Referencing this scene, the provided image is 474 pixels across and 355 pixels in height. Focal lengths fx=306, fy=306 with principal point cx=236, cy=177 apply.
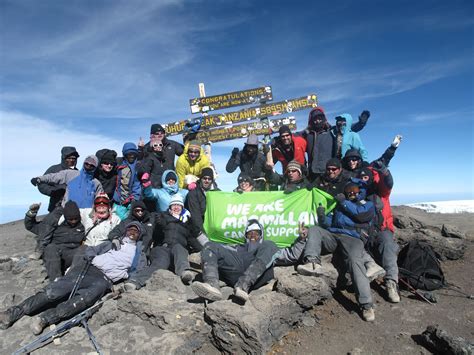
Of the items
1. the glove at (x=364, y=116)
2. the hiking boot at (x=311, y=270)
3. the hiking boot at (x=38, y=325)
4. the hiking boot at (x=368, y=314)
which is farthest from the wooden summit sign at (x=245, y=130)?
the hiking boot at (x=38, y=325)

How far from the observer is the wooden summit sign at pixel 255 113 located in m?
12.5

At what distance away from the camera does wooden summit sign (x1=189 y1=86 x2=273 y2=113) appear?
1255 cm

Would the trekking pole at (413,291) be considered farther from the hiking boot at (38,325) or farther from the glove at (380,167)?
the hiking boot at (38,325)

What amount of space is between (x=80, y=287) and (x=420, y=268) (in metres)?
6.96

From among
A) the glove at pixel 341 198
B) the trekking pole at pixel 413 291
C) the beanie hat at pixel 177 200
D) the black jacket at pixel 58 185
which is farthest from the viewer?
the black jacket at pixel 58 185

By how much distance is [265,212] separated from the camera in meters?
7.46

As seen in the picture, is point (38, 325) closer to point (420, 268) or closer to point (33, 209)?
point (33, 209)

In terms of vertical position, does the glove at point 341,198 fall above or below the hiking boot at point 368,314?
above

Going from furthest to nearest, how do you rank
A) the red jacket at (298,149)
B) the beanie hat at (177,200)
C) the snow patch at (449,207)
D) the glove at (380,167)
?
the snow patch at (449,207) < the red jacket at (298,149) < the beanie hat at (177,200) < the glove at (380,167)

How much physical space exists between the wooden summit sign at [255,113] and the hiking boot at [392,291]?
321 inches

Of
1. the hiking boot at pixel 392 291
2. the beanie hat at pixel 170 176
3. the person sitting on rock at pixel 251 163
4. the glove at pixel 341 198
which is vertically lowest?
the hiking boot at pixel 392 291

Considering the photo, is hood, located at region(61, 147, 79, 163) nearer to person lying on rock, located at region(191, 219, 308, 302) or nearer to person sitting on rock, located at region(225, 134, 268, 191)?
person sitting on rock, located at region(225, 134, 268, 191)

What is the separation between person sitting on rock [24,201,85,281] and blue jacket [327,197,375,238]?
5.59 metres

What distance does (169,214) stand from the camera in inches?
288
